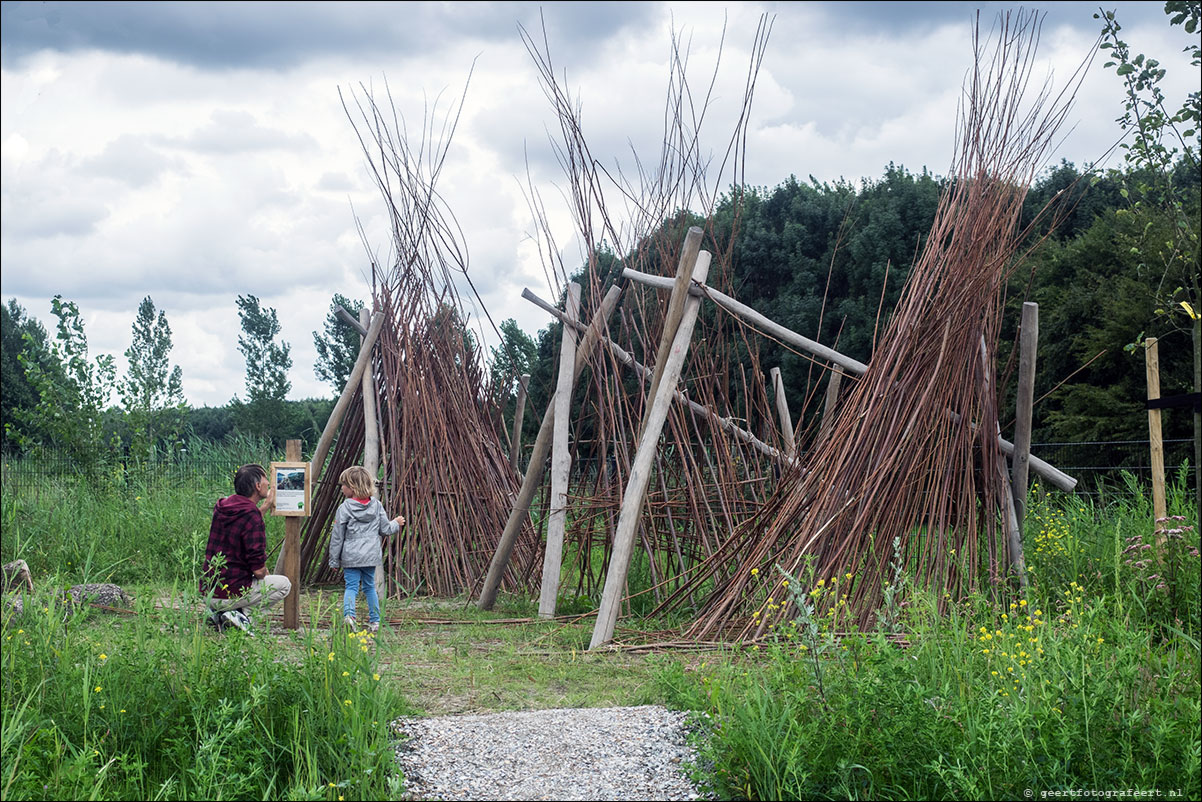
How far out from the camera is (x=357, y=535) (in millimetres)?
5074

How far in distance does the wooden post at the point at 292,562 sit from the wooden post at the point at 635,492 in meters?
1.56

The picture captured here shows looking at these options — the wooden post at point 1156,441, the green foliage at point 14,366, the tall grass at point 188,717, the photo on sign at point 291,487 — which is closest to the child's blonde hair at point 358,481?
the photo on sign at point 291,487

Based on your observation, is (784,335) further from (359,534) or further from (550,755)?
(550,755)

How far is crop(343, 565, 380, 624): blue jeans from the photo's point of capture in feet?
16.2

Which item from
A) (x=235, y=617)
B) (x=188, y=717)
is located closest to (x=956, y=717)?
(x=188, y=717)

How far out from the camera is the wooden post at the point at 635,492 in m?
4.43

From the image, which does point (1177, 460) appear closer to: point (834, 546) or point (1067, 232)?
point (1067, 232)

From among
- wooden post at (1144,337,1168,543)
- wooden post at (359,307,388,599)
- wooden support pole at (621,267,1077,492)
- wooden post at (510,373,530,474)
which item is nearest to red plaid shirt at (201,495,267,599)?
wooden post at (359,307,388,599)

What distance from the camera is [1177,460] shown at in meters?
8.95

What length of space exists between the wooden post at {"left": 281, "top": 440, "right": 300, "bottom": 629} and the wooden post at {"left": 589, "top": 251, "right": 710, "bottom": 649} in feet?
5.12

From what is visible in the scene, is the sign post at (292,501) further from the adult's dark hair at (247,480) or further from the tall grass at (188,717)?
the tall grass at (188,717)

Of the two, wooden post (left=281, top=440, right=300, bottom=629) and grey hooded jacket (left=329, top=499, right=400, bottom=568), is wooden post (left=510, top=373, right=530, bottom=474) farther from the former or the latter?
wooden post (left=281, top=440, right=300, bottom=629)

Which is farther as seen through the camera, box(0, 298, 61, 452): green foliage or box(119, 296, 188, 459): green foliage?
box(0, 298, 61, 452): green foliage

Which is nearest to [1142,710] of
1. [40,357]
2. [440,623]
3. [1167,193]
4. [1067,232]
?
[1167,193]
